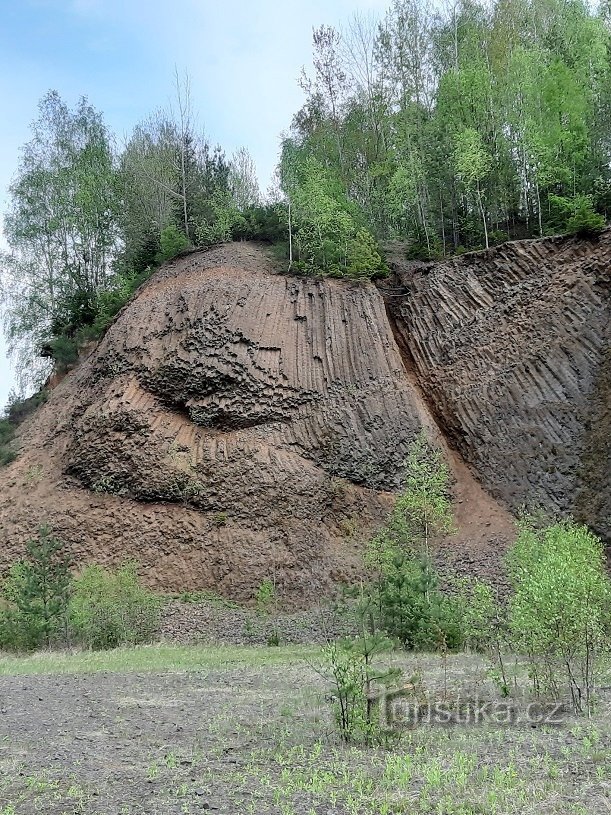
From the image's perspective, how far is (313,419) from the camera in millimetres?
27844

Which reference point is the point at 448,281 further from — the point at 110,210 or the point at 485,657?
the point at 110,210

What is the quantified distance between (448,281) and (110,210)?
20.3 metres

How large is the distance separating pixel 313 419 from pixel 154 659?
12.2 metres

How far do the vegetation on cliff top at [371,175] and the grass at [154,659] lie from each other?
17194 millimetres

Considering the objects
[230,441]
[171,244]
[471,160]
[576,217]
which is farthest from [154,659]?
[471,160]

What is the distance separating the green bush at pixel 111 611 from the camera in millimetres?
21562

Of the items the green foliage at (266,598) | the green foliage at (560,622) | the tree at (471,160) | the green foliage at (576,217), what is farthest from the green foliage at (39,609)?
the green foliage at (576,217)

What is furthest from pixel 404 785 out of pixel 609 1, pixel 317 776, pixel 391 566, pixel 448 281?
pixel 609 1

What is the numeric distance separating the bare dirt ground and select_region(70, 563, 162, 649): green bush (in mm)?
10294

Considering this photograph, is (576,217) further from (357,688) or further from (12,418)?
(12,418)

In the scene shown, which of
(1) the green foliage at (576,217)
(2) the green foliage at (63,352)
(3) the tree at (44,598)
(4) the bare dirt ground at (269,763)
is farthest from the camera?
(2) the green foliage at (63,352)

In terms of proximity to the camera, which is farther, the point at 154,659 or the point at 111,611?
the point at 111,611

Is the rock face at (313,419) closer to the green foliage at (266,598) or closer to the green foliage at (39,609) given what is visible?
the green foliage at (266,598)

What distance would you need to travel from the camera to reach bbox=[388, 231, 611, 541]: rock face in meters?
24.7
